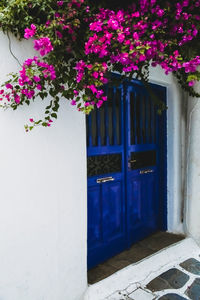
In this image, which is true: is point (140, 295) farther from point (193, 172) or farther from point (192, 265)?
point (193, 172)

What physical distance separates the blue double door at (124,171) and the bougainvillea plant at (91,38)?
4.07ft

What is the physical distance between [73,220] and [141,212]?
1.89m

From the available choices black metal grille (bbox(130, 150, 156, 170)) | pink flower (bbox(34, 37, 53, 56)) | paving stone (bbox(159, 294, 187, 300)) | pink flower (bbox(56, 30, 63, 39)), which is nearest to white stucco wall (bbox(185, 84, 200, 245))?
black metal grille (bbox(130, 150, 156, 170))

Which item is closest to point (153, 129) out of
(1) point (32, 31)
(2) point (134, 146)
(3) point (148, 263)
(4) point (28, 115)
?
(2) point (134, 146)

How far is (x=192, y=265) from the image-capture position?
3.54 metres

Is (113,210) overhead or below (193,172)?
below

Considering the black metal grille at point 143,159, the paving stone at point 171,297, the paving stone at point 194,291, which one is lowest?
the paving stone at point 194,291

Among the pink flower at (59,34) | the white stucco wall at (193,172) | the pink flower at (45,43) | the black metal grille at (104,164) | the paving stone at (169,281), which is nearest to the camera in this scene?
the pink flower at (45,43)

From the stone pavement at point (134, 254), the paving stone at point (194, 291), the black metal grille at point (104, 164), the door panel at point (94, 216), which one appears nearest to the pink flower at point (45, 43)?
the black metal grille at point (104, 164)

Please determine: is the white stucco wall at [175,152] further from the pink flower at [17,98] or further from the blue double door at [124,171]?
the pink flower at [17,98]

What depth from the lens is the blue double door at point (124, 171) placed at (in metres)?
3.42

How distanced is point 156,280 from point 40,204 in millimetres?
1939

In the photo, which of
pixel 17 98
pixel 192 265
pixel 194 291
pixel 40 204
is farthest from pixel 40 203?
pixel 192 265

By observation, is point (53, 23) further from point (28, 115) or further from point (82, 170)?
point (82, 170)
